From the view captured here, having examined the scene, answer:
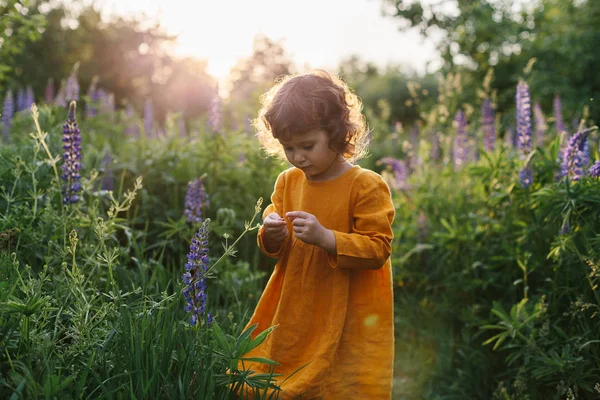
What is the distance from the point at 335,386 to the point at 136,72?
889 inches

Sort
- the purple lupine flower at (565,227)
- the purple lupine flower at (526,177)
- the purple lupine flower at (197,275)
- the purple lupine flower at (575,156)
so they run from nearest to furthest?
the purple lupine flower at (197,275) < the purple lupine flower at (565,227) < the purple lupine flower at (575,156) < the purple lupine flower at (526,177)

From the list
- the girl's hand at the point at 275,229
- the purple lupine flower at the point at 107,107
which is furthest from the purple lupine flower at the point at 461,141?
the purple lupine flower at the point at 107,107

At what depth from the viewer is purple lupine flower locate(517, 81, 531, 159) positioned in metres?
3.47

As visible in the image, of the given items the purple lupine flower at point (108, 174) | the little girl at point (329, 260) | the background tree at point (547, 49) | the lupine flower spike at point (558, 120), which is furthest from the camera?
the background tree at point (547, 49)

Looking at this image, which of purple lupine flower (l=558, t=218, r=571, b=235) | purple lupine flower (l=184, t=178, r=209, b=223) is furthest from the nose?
purple lupine flower (l=558, t=218, r=571, b=235)

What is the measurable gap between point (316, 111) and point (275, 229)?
1.73 ft

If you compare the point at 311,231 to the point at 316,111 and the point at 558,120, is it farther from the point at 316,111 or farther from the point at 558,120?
the point at 558,120

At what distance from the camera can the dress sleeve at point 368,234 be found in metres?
2.29

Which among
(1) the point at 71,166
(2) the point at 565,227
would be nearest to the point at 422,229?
(2) the point at 565,227

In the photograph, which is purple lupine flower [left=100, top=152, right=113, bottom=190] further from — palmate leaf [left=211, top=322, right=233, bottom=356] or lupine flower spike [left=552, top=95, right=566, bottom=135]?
lupine flower spike [left=552, top=95, right=566, bottom=135]

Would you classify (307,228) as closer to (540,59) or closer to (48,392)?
(48,392)

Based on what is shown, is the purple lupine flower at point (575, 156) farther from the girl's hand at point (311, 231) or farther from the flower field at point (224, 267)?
the girl's hand at point (311, 231)

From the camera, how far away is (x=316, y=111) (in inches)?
92.0

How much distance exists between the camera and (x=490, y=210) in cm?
383
